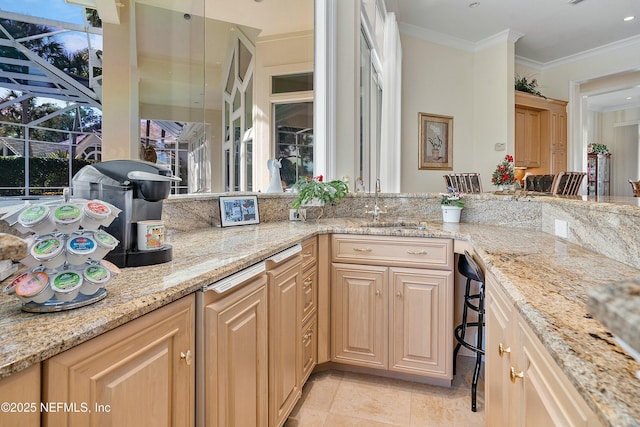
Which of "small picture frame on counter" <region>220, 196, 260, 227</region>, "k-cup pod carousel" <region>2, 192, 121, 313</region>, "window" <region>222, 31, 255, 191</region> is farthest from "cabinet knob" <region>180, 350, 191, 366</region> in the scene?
"window" <region>222, 31, 255, 191</region>

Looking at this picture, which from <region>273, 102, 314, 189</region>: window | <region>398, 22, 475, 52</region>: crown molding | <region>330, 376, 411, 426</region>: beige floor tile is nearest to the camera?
<region>330, 376, 411, 426</region>: beige floor tile

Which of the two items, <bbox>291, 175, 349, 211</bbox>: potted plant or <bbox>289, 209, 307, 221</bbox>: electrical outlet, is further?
<bbox>289, 209, 307, 221</bbox>: electrical outlet

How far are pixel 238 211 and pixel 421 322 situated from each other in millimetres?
1331

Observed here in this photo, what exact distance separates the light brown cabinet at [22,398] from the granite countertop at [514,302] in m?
0.03

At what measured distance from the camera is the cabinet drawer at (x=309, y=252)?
1884 millimetres

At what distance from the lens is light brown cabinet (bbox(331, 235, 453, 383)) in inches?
77.5

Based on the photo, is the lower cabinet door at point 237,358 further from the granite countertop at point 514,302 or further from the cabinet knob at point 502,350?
the cabinet knob at point 502,350

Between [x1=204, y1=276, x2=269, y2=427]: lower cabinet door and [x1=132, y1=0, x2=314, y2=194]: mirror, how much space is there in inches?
42.3

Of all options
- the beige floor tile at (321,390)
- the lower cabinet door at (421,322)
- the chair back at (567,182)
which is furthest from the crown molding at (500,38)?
the beige floor tile at (321,390)

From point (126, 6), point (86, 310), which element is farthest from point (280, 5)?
point (86, 310)

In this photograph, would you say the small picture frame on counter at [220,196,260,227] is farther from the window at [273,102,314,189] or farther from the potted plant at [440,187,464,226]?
the potted plant at [440,187,464,226]

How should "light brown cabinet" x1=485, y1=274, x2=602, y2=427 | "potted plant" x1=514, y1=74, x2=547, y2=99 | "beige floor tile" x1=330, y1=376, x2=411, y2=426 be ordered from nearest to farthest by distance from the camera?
"light brown cabinet" x1=485, y1=274, x2=602, y2=427
"beige floor tile" x1=330, y1=376, x2=411, y2=426
"potted plant" x1=514, y1=74, x2=547, y2=99

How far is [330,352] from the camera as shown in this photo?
7.11ft

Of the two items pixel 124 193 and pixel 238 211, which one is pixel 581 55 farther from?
pixel 124 193
